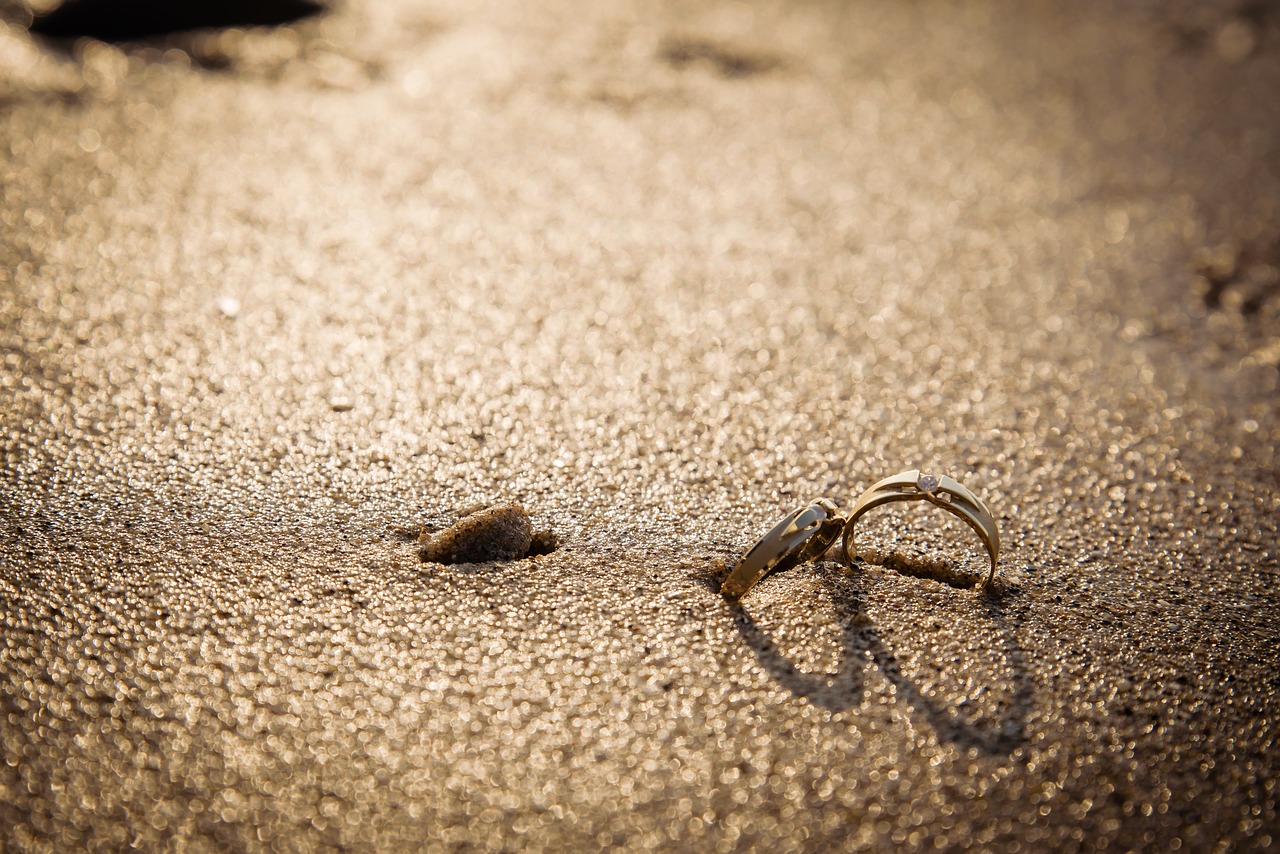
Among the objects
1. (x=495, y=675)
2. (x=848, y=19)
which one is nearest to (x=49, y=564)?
(x=495, y=675)

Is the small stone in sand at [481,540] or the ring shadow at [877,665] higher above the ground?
the small stone in sand at [481,540]

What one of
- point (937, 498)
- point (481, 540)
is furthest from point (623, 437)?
point (937, 498)

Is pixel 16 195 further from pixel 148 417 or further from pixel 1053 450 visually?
pixel 1053 450

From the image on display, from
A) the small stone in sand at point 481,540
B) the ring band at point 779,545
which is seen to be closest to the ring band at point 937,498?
the ring band at point 779,545

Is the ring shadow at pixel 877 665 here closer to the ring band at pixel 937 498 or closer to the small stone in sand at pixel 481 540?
the ring band at pixel 937 498

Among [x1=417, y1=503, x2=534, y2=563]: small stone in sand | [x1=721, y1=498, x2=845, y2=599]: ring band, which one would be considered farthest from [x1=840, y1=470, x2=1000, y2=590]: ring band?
[x1=417, y1=503, x2=534, y2=563]: small stone in sand

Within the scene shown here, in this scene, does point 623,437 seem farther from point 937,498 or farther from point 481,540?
point 937,498
